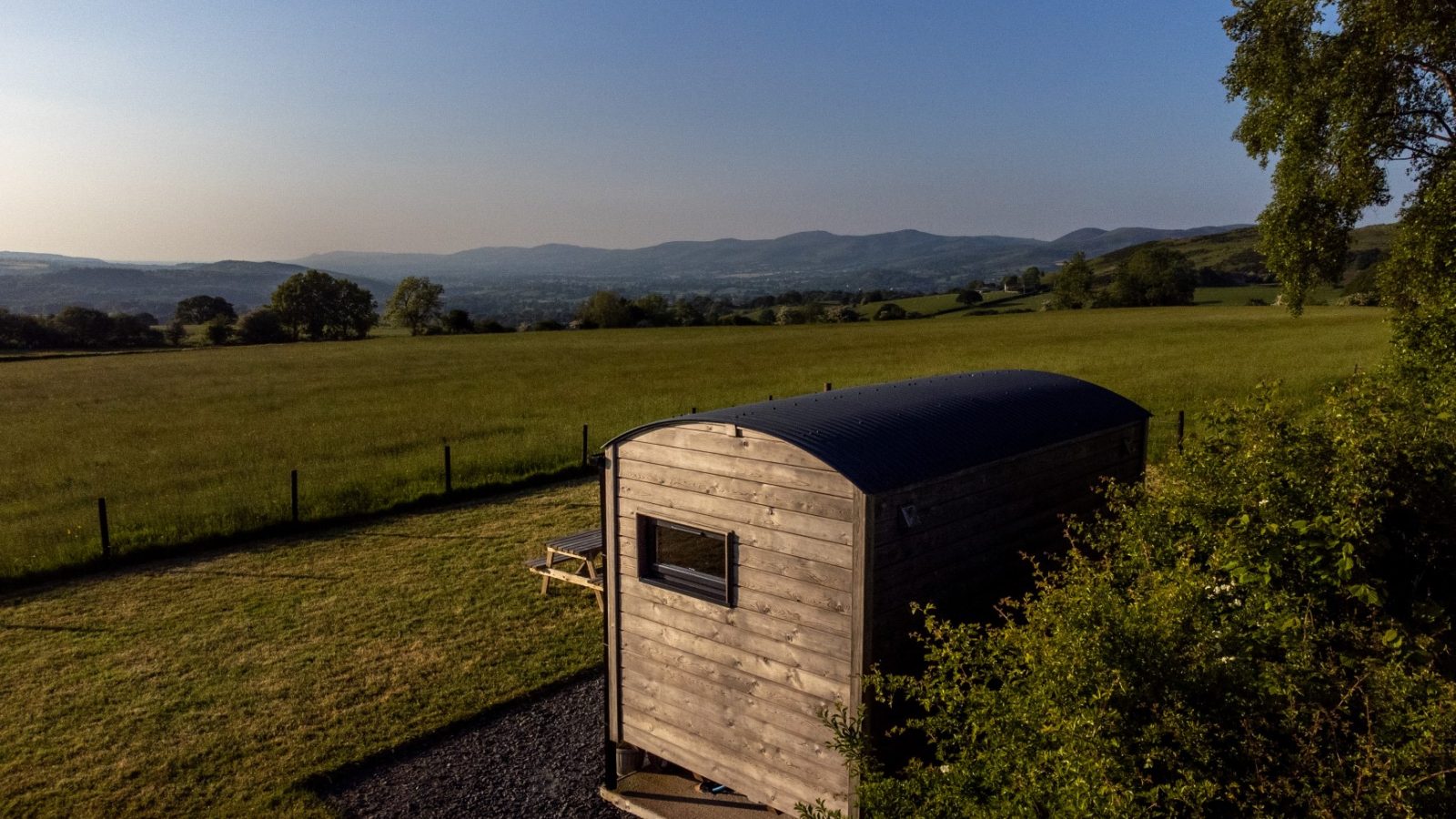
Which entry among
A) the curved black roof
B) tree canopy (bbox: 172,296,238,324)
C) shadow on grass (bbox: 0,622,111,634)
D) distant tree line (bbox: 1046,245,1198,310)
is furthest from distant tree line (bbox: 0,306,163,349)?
distant tree line (bbox: 1046,245,1198,310)

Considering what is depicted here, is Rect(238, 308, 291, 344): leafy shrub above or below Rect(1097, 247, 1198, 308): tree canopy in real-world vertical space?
below

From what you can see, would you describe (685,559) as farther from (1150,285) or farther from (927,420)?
(1150,285)

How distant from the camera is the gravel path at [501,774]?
860 cm

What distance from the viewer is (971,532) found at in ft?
28.1

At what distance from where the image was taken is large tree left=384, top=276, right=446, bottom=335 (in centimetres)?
11506

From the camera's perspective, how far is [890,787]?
552 centimetres

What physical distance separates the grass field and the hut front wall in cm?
1298

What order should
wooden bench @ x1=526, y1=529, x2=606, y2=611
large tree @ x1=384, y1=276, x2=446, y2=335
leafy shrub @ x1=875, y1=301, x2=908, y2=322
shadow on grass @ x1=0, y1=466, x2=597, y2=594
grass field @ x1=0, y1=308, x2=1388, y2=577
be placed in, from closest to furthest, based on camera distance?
wooden bench @ x1=526, y1=529, x2=606, y2=611
shadow on grass @ x1=0, y1=466, x2=597, y2=594
grass field @ x1=0, y1=308, x2=1388, y2=577
leafy shrub @ x1=875, y1=301, x2=908, y2=322
large tree @ x1=384, y1=276, x2=446, y2=335

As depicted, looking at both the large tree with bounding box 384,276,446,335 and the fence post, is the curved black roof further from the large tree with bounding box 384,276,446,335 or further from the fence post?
the large tree with bounding box 384,276,446,335

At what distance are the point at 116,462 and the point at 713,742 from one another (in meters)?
25.6

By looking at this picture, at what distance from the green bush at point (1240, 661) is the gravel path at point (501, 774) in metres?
3.52

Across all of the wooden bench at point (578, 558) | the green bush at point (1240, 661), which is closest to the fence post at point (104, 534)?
the wooden bench at point (578, 558)

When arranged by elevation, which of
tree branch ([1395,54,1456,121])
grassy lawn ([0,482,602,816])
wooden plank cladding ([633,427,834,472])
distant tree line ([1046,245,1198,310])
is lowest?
grassy lawn ([0,482,602,816])

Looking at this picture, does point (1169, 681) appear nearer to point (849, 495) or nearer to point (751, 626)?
point (849, 495)
